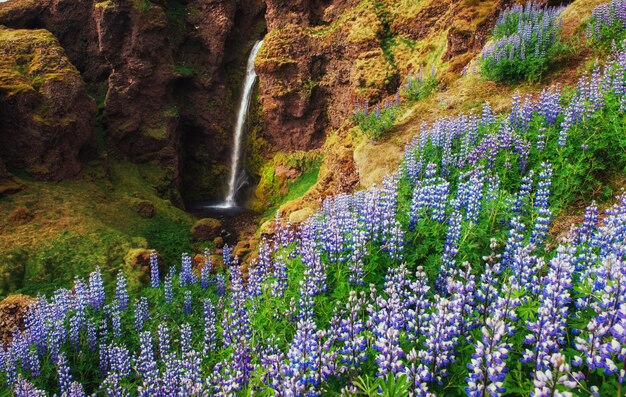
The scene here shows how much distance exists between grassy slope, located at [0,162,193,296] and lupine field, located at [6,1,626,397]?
5503 mm

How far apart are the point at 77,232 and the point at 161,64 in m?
12.1

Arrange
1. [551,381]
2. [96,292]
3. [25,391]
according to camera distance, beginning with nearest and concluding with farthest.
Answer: [551,381], [25,391], [96,292]

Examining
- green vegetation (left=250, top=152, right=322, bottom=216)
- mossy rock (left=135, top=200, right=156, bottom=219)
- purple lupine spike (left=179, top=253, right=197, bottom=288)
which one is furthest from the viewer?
green vegetation (left=250, top=152, right=322, bottom=216)

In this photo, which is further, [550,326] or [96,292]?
[96,292]

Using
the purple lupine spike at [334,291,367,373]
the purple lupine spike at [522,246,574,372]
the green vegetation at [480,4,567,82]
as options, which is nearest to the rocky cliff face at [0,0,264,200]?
the green vegetation at [480,4,567,82]

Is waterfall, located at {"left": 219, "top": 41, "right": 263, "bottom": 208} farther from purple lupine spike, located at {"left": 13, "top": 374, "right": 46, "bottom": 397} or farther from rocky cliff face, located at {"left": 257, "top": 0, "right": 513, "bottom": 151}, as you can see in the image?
purple lupine spike, located at {"left": 13, "top": 374, "right": 46, "bottom": 397}

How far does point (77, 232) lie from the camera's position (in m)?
15.6

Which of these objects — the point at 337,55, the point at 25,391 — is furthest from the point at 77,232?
the point at 337,55

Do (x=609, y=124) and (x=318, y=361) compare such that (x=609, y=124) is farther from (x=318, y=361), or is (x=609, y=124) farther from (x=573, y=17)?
(x=573, y=17)

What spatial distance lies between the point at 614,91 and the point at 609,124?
1177mm

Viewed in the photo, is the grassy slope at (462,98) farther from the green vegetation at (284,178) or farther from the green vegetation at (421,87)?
the green vegetation at (284,178)

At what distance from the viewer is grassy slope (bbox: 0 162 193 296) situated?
14.0m

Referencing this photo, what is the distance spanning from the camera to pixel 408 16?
18.3m

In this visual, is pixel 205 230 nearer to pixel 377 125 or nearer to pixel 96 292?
pixel 96 292
